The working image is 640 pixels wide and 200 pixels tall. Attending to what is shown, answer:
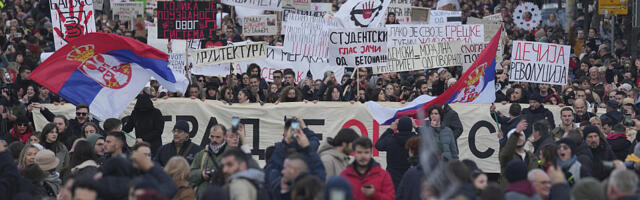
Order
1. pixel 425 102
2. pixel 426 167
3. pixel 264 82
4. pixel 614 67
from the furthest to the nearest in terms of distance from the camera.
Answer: pixel 614 67, pixel 264 82, pixel 425 102, pixel 426 167

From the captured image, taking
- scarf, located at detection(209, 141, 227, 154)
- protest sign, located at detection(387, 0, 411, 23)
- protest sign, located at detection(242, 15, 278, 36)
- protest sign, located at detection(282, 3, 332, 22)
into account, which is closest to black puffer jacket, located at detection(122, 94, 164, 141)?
scarf, located at detection(209, 141, 227, 154)

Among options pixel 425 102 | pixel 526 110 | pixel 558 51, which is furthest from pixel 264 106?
pixel 558 51

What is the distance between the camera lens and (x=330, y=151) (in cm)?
1063

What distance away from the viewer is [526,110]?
49.0 feet

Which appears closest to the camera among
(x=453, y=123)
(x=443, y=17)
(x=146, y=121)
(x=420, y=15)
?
(x=453, y=123)

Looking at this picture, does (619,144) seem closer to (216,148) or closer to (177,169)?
(216,148)

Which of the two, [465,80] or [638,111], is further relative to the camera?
[638,111]

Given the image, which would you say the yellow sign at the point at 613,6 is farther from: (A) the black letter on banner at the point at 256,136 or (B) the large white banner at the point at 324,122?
(A) the black letter on banner at the point at 256,136

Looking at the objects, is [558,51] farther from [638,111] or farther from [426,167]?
[426,167]

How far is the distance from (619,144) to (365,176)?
425 cm

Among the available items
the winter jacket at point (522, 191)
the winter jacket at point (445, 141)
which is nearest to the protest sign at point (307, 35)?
the winter jacket at point (445, 141)

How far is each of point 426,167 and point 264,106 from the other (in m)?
8.41

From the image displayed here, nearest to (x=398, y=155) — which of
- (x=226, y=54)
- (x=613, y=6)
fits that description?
(x=226, y=54)

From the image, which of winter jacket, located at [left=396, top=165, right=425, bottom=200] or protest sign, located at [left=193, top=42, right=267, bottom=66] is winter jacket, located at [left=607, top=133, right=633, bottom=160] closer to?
winter jacket, located at [left=396, top=165, right=425, bottom=200]
